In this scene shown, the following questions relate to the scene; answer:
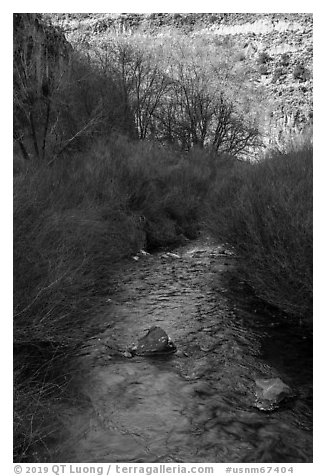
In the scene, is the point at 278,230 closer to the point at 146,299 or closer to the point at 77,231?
the point at 146,299

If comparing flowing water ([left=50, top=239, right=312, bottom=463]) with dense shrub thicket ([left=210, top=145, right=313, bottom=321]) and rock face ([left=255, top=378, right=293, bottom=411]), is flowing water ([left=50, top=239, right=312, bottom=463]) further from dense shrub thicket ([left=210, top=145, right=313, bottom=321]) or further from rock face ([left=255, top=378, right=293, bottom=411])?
dense shrub thicket ([left=210, top=145, right=313, bottom=321])

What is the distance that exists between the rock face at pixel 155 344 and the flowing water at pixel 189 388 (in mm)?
128

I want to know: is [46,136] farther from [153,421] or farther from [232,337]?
[153,421]

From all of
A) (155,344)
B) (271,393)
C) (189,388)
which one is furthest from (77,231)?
A: (271,393)

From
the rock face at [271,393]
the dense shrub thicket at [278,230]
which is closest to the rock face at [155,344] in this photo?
the rock face at [271,393]

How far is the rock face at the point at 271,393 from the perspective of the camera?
166 inches

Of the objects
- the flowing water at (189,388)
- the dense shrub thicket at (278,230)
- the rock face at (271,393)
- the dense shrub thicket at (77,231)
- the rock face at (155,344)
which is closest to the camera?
the flowing water at (189,388)

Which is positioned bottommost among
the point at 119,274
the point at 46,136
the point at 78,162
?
the point at 119,274

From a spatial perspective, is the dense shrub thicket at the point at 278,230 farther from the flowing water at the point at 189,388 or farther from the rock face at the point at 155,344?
the rock face at the point at 155,344

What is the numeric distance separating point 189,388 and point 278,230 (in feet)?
8.83

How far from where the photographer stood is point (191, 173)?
1486 centimetres

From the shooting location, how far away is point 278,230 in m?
5.77

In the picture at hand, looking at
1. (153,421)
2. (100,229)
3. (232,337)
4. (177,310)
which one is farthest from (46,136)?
(153,421)

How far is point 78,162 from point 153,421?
8352 millimetres
